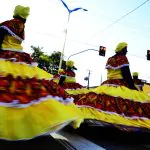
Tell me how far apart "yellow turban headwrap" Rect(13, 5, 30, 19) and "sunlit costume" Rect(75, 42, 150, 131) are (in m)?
2.14

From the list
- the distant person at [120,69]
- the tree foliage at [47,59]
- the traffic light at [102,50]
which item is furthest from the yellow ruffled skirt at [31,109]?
the tree foliage at [47,59]

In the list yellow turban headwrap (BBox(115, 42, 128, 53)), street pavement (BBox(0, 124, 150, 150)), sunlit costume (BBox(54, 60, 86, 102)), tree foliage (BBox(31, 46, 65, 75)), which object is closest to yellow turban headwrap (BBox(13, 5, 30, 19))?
yellow turban headwrap (BBox(115, 42, 128, 53))

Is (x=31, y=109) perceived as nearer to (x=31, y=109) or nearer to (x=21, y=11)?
(x=31, y=109)

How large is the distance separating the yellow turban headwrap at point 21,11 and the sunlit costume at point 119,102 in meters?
2.14

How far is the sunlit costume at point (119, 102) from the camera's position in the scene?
23.6 ft

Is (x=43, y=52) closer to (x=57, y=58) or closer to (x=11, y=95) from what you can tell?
(x=57, y=58)

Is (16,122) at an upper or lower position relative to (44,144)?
upper

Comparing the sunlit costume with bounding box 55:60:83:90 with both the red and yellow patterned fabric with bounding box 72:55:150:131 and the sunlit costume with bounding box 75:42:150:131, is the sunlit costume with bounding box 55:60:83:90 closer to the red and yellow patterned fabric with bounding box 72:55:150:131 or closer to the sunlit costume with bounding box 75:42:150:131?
the sunlit costume with bounding box 75:42:150:131

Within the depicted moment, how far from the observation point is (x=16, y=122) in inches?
177

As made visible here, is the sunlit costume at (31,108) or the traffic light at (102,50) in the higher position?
the traffic light at (102,50)

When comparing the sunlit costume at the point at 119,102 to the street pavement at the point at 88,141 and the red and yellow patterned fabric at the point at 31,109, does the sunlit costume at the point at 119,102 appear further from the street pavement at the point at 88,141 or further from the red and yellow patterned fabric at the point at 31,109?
the red and yellow patterned fabric at the point at 31,109

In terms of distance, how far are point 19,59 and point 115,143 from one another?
98.7 inches

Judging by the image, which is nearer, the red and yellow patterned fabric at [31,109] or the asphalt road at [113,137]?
the red and yellow patterned fabric at [31,109]

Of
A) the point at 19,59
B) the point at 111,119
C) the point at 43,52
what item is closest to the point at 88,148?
the point at 111,119
